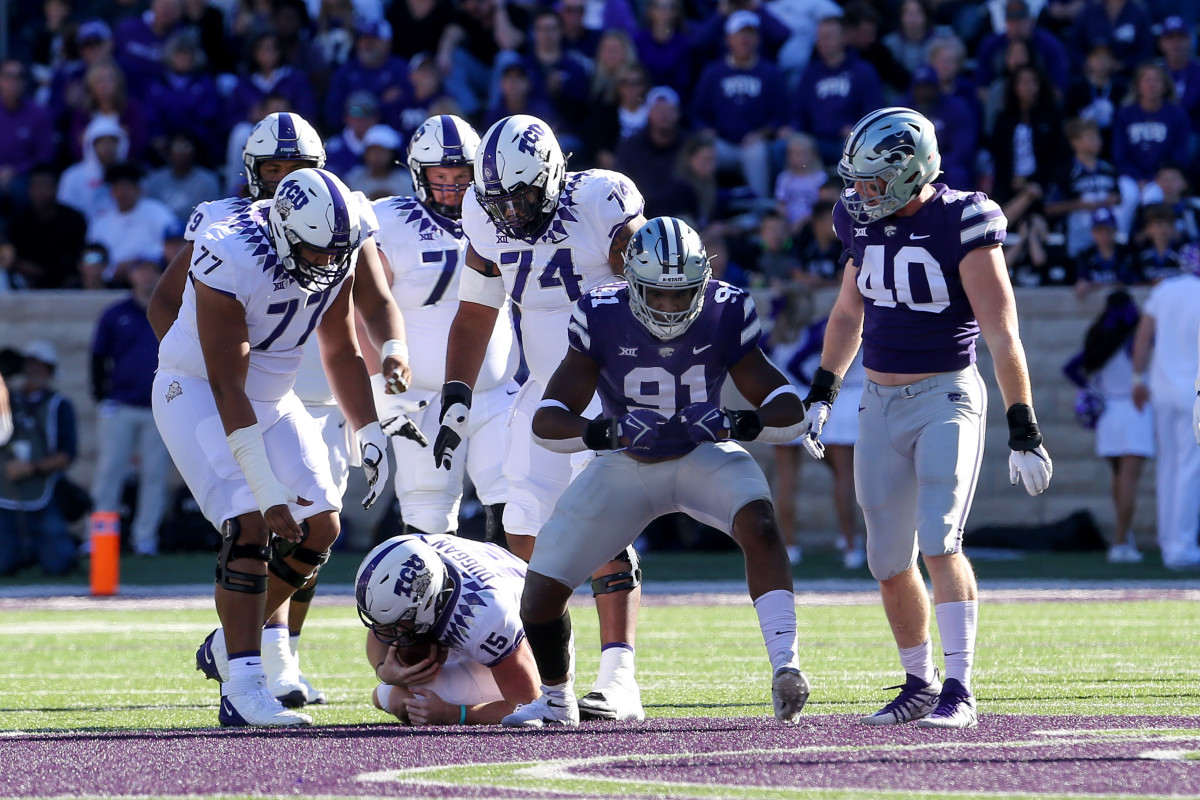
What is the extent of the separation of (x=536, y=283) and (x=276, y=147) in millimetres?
1178

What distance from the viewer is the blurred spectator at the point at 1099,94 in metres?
14.2

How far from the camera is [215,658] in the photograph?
5.99m

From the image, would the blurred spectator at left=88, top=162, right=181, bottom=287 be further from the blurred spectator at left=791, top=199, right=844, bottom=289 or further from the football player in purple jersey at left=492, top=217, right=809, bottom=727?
the football player in purple jersey at left=492, top=217, right=809, bottom=727

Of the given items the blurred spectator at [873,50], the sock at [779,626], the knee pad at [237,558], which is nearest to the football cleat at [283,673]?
the knee pad at [237,558]

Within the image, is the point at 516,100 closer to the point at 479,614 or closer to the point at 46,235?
the point at 46,235

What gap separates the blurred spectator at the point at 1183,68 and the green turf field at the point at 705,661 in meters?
5.67

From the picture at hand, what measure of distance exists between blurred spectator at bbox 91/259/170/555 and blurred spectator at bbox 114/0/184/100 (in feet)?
10.4

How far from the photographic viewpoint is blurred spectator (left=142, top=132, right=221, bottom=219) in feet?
48.2

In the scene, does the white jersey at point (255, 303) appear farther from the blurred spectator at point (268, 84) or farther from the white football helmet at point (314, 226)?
the blurred spectator at point (268, 84)

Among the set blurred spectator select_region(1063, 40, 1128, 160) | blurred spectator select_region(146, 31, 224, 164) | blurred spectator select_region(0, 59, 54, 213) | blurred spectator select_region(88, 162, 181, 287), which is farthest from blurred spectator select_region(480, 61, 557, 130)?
blurred spectator select_region(1063, 40, 1128, 160)

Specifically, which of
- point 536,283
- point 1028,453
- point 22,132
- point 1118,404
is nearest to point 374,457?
point 536,283

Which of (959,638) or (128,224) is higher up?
(128,224)

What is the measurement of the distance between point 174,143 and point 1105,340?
744 centimetres

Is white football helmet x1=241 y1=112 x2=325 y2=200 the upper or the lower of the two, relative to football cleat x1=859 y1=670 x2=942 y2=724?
upper
